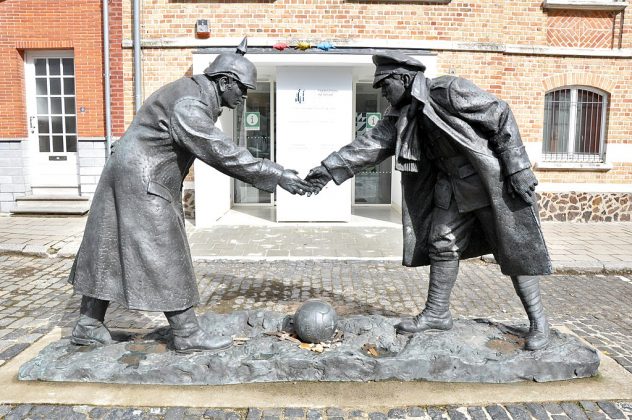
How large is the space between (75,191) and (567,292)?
10.2 m

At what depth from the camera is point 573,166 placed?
11.7 meters

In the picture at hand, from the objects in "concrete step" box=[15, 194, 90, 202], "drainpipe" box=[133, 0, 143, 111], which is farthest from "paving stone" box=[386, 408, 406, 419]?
"concrete step" box=[15, 194, 90, 202]

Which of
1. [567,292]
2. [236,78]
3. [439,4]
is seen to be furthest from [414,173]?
[439,4]

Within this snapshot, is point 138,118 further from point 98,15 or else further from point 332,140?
point 98,15

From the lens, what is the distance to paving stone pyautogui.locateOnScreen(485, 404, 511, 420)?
3238mm

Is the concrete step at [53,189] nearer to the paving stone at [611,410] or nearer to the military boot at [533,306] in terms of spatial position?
the military boot at [533,306]

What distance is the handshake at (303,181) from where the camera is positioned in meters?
3.64

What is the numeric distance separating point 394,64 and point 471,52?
8020 mm

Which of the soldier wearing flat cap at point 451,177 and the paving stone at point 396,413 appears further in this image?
the soldier wearing flat cap at point 451,177

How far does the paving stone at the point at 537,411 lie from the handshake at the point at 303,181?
1961 millimetres

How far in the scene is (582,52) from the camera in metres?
11.6

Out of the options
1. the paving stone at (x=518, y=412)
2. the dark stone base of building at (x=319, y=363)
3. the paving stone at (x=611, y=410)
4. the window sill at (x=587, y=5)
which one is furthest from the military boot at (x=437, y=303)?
the window sill at (x=587, y=5)

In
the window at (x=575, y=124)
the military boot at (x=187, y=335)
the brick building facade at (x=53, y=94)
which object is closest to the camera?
the military boot at (x=187, y=335)

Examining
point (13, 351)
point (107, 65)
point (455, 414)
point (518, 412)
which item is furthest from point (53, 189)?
point (518, 412)
